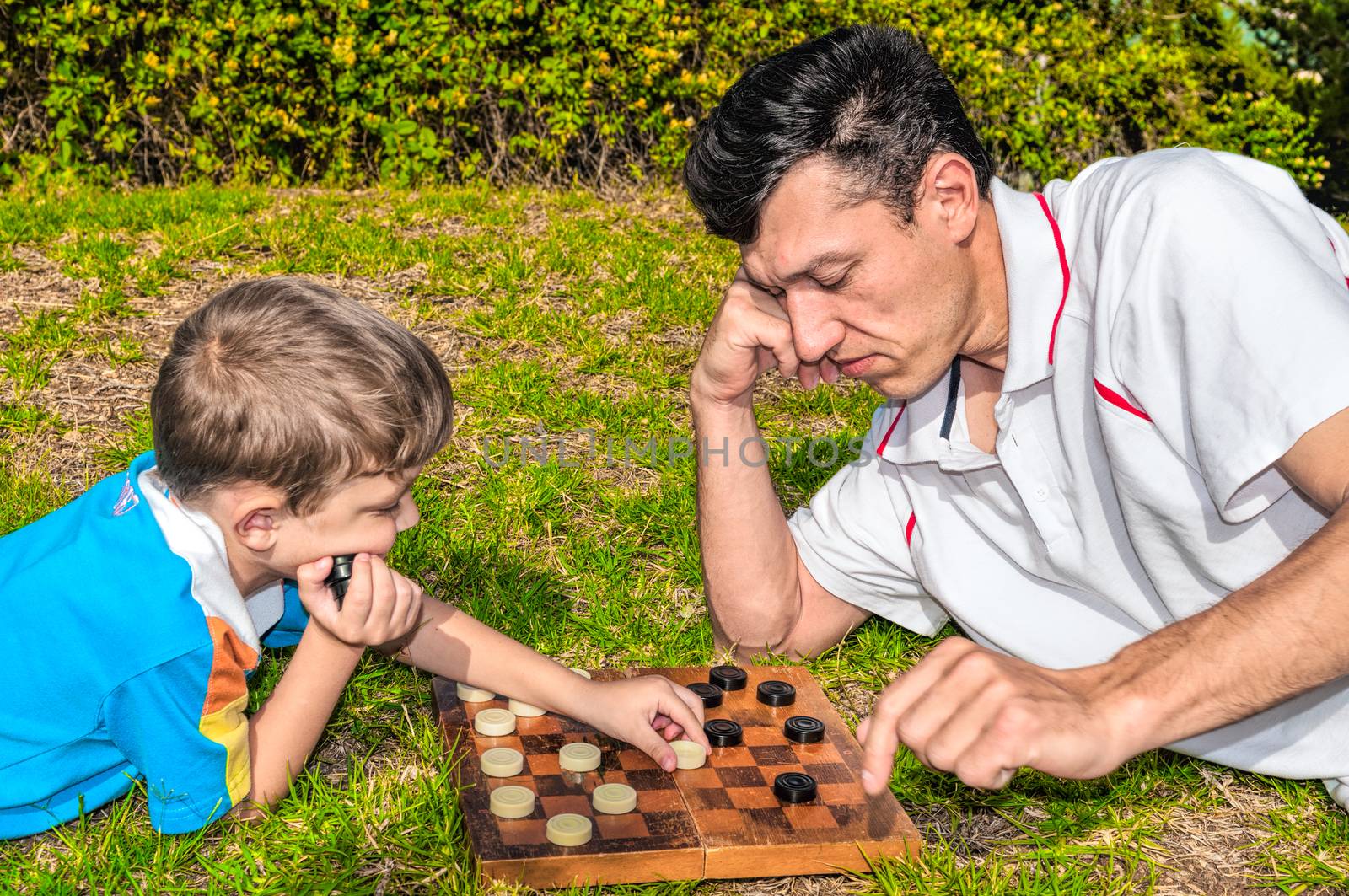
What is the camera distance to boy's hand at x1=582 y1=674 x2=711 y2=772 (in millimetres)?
A: 2695

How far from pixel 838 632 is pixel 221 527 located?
67.2 inches

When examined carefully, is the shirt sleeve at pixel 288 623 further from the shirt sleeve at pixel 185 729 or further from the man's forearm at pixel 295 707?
the shirt sleeve at pixel 185 729

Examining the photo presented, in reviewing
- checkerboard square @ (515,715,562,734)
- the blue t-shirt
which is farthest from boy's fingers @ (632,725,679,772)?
the blue t-shirt

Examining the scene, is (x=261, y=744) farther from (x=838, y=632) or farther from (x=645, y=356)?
(x=645, y=356)

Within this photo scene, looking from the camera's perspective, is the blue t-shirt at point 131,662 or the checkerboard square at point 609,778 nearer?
the blue t-shirt at point 131,662

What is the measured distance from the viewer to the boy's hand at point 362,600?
2.48m

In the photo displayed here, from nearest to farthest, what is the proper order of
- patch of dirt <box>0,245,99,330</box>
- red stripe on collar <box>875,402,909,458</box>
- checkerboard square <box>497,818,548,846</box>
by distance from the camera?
checkerboard square <box>497,818,548,846</box>
red stripe on collar <box>875,402,909,458</box>
patch of dirt <box>0,245,99,330</box>

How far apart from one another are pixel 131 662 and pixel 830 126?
5.81ft

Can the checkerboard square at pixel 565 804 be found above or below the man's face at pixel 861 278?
below

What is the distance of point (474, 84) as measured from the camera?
7.77 meters

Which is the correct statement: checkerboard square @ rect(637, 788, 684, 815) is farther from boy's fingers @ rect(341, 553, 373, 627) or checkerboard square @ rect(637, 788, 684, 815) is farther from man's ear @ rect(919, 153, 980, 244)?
man's ear @ rect(919, 153, 980, 244)

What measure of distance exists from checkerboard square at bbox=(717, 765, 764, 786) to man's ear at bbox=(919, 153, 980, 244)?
48.5 inches

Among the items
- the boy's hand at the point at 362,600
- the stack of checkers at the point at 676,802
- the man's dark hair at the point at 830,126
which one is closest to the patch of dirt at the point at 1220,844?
the stack of checkers at the point at 676,802

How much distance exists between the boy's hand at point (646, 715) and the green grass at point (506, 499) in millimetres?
332
